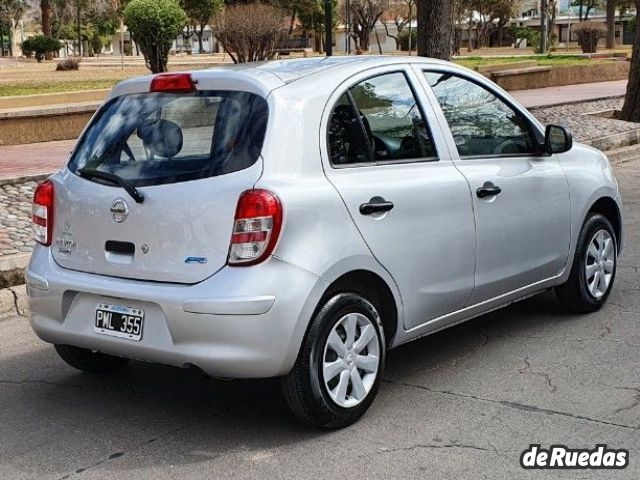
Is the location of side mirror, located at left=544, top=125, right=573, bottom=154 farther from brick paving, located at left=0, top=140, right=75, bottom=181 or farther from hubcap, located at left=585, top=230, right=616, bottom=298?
brick paving, located at left=0, top=140, right=75, bottom=181

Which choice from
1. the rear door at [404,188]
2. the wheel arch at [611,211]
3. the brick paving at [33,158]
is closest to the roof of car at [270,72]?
the rear door at [404,188]

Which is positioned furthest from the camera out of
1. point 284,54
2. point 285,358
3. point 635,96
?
point 284,54

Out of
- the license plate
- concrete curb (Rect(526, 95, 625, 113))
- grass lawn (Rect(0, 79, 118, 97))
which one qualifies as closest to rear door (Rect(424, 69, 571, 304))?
the license plate

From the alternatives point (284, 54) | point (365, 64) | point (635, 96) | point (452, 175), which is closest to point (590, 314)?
point (452, 175)

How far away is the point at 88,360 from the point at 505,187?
2469 mm

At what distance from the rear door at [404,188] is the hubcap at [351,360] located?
12.5 inches

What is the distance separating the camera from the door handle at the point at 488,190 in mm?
5305

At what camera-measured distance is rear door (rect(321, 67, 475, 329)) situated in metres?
4.69

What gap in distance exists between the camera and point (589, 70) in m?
31.9

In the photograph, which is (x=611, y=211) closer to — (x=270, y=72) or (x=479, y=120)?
(x=479, y=120)

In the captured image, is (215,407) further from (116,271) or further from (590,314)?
(590,314)

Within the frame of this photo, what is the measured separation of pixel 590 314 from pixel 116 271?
3309mm

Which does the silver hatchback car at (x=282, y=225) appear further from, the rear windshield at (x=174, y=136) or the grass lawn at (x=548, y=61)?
the grass lawn at (x=548, y=61)

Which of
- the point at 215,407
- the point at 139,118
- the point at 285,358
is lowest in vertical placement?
the point at 215,407
